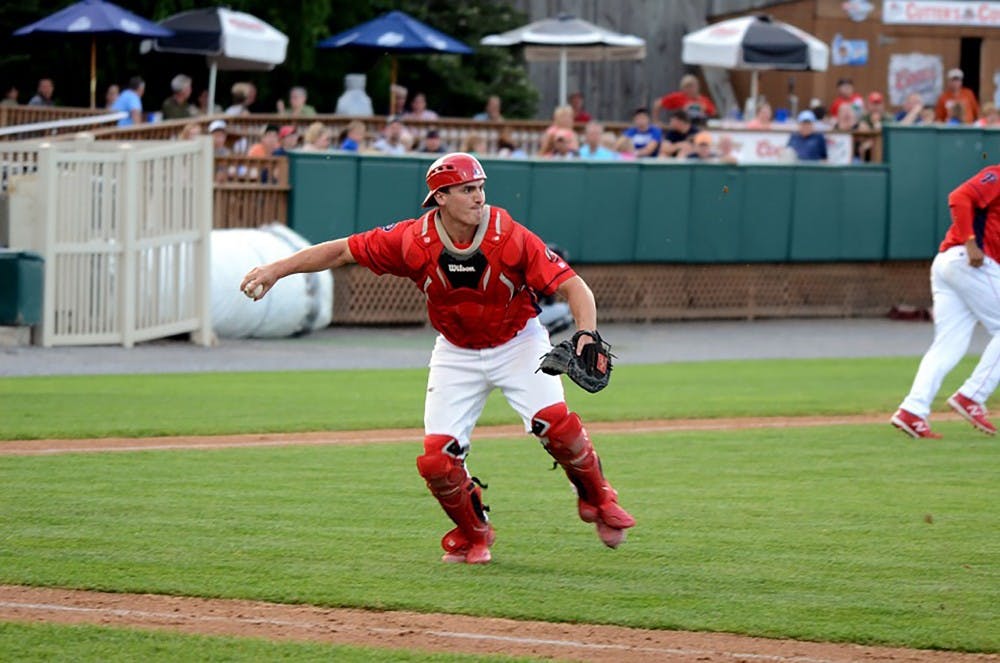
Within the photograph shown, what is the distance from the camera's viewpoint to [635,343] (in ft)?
70.8

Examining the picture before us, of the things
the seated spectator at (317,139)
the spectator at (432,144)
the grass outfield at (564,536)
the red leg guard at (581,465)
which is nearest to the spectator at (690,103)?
the spectator at (432,144)

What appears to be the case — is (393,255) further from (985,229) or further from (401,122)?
(401,122)

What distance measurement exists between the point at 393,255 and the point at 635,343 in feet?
44.9

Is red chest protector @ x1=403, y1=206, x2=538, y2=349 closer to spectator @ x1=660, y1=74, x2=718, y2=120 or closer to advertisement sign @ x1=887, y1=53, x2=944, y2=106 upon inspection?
spectator @ x1=660, y1=74, x2=718, y2=120

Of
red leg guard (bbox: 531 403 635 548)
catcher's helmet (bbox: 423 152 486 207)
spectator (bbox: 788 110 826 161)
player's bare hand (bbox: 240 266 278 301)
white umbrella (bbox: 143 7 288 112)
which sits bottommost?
red leg guard (bbox: 531 403 635 548)

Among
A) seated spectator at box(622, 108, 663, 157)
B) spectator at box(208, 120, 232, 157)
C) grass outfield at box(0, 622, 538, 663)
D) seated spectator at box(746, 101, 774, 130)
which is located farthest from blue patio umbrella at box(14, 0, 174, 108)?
grass outfield at box(0, 622, 538, 663)

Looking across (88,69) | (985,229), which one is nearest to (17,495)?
(985,229)

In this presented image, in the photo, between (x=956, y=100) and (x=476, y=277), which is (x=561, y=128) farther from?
A: (x=476, y=277)

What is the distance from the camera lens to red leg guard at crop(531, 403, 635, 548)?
8039 mm

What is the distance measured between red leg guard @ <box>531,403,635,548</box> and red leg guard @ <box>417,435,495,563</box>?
0.39 meters

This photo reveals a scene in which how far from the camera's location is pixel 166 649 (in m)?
6.53

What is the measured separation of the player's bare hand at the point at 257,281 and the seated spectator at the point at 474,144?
47.6 feet

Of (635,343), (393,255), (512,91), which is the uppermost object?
(512,91)

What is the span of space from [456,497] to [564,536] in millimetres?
1042
